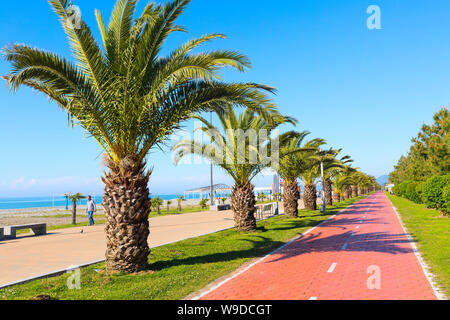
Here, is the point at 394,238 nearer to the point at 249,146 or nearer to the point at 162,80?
the point at 249,146

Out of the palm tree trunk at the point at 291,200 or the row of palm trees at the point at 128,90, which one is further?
the palm tree trunk at the point at 291,200

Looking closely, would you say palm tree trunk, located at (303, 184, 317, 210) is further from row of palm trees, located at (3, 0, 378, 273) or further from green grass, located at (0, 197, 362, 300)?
row of palm trees, located at (3, 0, 378, 273)

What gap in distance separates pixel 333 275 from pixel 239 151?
8.82 meters

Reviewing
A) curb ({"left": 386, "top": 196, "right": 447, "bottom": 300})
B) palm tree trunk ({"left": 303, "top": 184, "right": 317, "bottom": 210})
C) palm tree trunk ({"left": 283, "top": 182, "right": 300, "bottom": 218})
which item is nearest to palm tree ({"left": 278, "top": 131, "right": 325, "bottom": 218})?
palm tree trunk ({"left": 283, "top": 182, "right": 300, "bottom": 218})

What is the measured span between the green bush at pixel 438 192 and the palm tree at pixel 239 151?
13119 millimetres

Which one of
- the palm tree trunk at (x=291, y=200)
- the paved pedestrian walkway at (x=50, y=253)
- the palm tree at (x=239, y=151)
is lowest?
the paved pedestrian walkway at (x=50, y=253)

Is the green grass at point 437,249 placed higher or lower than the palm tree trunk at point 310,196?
lower

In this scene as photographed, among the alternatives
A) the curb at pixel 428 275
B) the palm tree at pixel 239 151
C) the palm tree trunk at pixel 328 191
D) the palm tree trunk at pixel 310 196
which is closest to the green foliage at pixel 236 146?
the palm tree at pixel 239 151

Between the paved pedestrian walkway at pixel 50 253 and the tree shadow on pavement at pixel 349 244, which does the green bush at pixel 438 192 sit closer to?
the tree shadow on pavement at pixel 349 244

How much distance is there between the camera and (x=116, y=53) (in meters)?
9.05

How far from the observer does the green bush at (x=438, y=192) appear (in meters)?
22.5

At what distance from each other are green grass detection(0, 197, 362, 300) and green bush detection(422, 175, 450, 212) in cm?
1525

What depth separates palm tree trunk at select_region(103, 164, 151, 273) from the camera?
8.69 metres

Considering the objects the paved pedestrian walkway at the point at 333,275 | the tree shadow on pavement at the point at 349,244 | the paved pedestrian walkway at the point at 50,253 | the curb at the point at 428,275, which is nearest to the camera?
the curb at the point at 428,275
